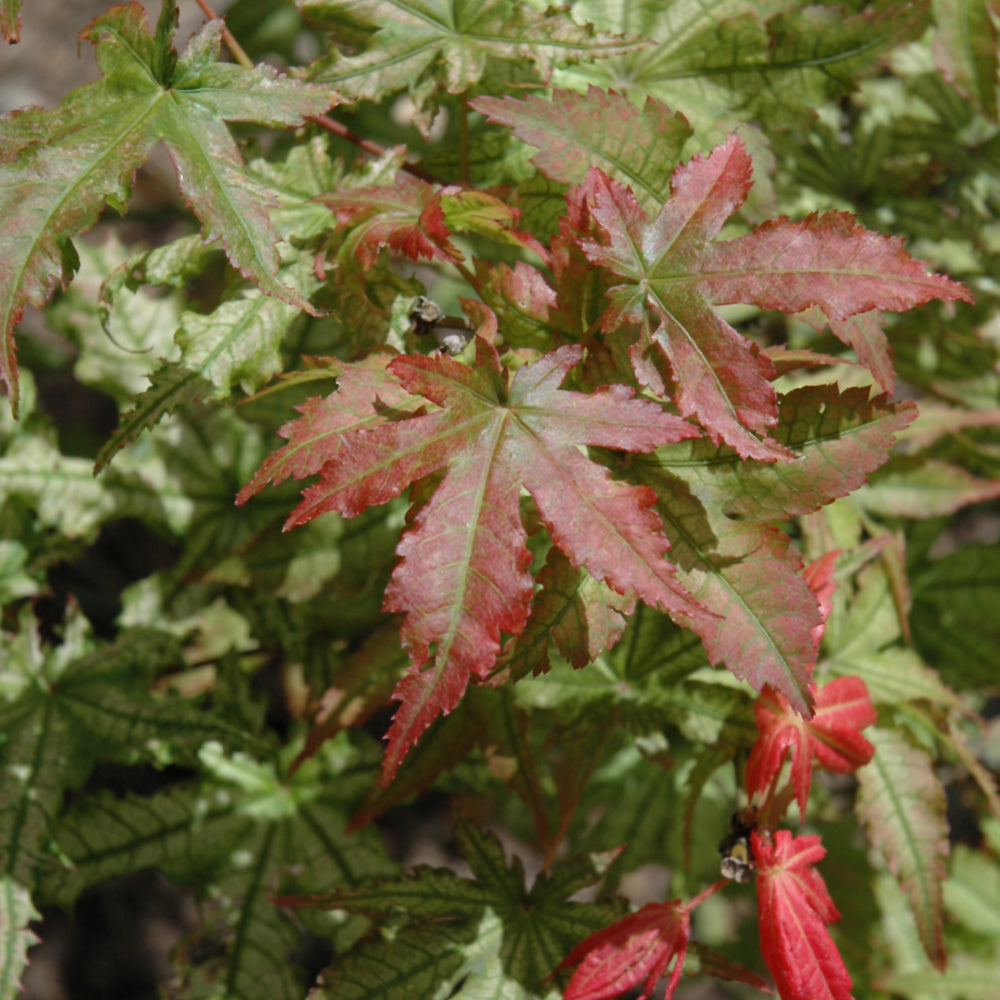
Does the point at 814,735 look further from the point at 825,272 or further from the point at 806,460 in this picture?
the point at 825,272

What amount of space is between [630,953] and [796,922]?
0.20 m

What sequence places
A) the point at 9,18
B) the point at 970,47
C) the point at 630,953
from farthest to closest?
the point at 970,47 < the point at 630,953 < the point at 9,18

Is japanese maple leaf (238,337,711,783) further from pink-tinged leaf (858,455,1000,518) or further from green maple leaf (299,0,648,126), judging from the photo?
pink-tinged leaf (858,455,1000,518)

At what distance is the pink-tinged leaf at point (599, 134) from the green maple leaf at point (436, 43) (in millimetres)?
75

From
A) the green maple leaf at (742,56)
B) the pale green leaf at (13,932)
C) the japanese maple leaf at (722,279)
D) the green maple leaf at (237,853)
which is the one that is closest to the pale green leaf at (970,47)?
the green maple leaf at (742,56)

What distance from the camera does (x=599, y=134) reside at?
40.1 inches

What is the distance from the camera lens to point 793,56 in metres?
1.22

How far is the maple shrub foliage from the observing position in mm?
884

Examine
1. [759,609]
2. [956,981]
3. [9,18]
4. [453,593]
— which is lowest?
[956,981]

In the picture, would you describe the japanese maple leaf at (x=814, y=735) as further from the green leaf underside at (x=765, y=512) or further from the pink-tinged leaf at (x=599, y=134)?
the pink-tinged leaf at (x=599, y=134)

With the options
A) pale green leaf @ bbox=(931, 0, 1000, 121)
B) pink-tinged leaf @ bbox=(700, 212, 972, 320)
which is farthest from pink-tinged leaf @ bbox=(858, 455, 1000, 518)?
pink-tinged leaf @ bbox=(700, 212, 972, 320)

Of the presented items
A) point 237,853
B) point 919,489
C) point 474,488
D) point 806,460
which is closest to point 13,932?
point 237,853

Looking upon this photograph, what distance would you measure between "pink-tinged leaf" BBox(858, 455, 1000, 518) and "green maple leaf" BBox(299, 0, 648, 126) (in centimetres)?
86

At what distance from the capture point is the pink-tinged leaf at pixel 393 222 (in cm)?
94
